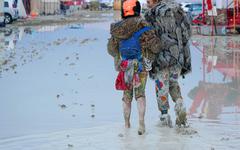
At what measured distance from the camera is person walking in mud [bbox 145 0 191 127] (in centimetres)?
912

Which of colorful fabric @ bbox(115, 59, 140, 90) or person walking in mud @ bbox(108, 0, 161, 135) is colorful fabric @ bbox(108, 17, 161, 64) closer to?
person walking in mud @ bbox(108, 0, 161, 135)

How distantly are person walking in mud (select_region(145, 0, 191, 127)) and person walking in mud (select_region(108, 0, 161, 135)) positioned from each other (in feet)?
0.71

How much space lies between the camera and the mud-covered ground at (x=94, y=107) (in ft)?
28.7

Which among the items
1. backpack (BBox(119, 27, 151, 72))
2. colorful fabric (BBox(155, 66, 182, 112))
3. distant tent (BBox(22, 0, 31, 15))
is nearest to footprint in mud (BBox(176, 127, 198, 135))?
colorful fabric (BBox(155, 66, 182, 112))

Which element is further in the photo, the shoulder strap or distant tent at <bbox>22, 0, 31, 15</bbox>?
distant tent at <bbox>22, 0, 31, 15</bbox>

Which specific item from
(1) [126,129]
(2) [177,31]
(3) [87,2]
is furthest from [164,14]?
(3) [87,2]

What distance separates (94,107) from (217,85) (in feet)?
11.8

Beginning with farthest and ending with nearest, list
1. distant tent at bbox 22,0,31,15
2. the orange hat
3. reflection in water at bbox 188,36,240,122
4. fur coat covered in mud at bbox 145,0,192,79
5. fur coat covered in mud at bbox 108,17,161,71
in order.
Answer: distant tent at bbox 22,0,31,15
reflection in water at bbox 188,36,240,122
fur coat covered in mud at bbox 145,0,192,79
the orange hat
fur coat covered in mud at bbox 108,17,161,71

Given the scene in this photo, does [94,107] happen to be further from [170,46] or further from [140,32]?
[140,32]

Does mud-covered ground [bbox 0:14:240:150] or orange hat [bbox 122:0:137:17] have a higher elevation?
orange hat [bbox 122:0:137:17]

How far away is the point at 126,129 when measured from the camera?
9.45 metres

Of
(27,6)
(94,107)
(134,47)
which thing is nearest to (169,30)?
(134,47)

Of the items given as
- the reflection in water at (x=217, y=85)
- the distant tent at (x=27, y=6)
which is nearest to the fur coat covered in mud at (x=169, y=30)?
the reflection in water at (x=217, y=85)

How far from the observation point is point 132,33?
29.3ft
